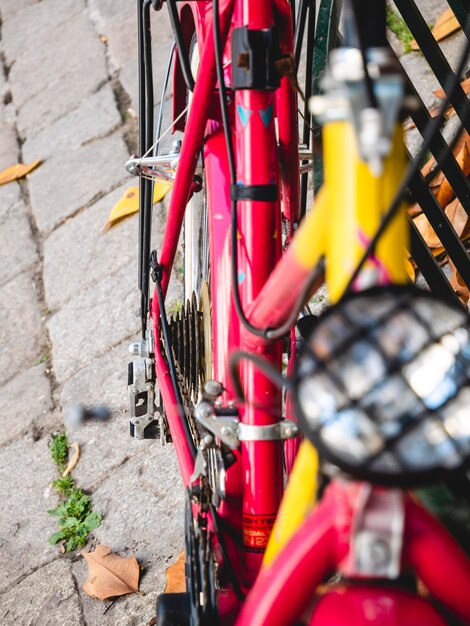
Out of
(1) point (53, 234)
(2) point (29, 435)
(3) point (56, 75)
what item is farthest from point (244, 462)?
(3) point (56, 75)

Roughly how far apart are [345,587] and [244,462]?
0.40m

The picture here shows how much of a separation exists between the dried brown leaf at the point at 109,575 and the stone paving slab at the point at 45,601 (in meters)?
0.05

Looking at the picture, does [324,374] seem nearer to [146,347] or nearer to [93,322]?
[146,347]

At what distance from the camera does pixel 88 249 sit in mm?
2512

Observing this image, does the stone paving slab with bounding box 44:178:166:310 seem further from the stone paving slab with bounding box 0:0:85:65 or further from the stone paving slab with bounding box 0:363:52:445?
the stone paving slab with bounding box 0:0:85:65

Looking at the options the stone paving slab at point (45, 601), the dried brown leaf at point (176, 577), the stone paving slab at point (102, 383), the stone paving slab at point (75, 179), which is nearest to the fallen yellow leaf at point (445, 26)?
the stone paving slab at point (75, 179)

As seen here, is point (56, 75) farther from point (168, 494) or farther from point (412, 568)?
point (412, 568)

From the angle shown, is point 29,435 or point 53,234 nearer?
point 29,435

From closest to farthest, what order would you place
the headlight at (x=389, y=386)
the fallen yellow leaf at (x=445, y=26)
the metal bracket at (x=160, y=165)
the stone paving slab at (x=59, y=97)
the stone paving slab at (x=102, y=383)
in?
the headlight at (x=389, y=386), the metal bracket at (x=160, y=165), the stone paving slab at (x=102, y=383), the fallen yellow leaf at (x=445, y=26), the stone paving slab at (x=59, y=97)

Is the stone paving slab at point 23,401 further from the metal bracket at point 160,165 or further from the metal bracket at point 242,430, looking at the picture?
the metal bracket at point 242,430

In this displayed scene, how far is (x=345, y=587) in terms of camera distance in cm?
65

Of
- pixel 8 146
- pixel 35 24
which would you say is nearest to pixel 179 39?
pixel 8 146

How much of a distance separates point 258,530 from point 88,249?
164 centimetres

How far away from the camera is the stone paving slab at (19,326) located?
2.28 meters
